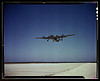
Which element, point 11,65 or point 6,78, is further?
point 11,65

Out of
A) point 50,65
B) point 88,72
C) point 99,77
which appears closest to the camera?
point 99,77

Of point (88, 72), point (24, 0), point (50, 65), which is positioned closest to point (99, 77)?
point (88, 72)

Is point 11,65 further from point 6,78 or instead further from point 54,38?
point 54,38

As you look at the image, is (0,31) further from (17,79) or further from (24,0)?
(17,79)

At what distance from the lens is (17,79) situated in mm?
1914

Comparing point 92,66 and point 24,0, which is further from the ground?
point 24,0

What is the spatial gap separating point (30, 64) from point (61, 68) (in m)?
0.71

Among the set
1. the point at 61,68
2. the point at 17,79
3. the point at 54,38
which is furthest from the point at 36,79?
the point at 54,38

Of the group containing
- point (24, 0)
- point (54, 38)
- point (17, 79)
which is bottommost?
point (17, 79)

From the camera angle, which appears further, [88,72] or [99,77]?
[88,72]

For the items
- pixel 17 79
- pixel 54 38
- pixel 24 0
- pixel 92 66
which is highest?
pixel 24 0

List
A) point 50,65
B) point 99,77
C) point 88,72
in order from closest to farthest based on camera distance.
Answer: point 99,77, point 88,72, point 50,65

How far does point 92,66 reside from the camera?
7.54 ft

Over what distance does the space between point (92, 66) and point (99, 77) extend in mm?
448
